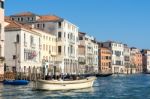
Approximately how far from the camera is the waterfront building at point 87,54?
84.9 metres

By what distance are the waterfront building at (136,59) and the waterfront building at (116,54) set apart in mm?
12509

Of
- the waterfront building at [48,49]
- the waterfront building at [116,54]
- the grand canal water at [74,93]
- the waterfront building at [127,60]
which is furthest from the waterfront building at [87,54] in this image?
the grand canal water at [74,93]

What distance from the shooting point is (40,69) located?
186 ft

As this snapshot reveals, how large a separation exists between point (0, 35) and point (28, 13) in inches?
978

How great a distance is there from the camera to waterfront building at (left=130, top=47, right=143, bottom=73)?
433 ft

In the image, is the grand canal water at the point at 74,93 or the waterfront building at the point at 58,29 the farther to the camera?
the waterfront building at the point at 58,29

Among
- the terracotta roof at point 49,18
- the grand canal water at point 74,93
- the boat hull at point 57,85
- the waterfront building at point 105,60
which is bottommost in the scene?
the grand canal water at point 74,93

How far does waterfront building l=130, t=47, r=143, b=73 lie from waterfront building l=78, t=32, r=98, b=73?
37.1 meters

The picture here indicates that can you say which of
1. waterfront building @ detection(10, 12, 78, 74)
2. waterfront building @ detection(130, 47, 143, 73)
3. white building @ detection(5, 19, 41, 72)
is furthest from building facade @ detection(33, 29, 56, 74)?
waterfront building @ detection(130, 47, 143, 73)

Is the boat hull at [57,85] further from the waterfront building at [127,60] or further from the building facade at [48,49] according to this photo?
the waterfront building at [127,60]

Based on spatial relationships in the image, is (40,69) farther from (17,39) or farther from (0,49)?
(0,49)

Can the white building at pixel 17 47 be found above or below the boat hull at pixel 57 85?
above

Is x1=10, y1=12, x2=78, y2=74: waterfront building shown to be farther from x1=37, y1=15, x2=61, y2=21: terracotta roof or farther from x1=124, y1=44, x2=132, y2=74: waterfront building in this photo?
x1=124, y1=44, x2=132, y2=74: waterfront building

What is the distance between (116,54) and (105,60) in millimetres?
7807
